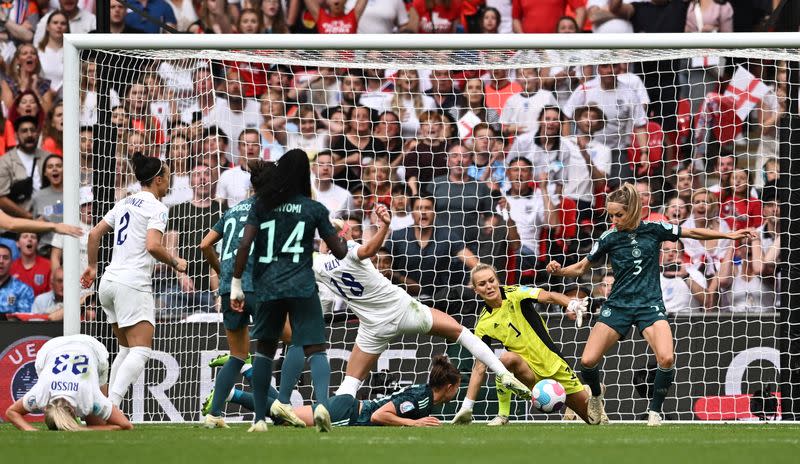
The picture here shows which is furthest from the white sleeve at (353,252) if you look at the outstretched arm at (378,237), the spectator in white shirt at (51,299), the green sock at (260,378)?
the spectator in white shirt at (51,299)

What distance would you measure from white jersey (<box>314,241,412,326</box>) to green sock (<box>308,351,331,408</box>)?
1702mm

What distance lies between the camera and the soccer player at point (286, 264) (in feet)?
24.8

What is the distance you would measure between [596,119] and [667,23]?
→ 7.06ft

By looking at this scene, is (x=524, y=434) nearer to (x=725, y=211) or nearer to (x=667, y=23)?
(x=725, y=211)

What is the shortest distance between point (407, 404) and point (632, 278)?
202 centimetres

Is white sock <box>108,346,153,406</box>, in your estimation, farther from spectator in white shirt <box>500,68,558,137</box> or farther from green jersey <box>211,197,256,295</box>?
spectator in white shirt <box>500,68,558,137</box>

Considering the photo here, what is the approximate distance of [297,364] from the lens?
775 cm

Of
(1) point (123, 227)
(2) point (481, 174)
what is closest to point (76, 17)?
(2) point (481, 174)

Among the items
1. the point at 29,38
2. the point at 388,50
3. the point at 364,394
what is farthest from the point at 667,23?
the point at 29,38

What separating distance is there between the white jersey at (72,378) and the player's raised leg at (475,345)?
2.74 metres

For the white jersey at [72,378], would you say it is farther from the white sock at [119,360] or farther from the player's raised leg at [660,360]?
the player's raised leg at [660,360]

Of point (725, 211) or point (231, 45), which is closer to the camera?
point (231, 45)

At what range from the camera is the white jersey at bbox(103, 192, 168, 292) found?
8.89 m

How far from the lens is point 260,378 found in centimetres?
773
